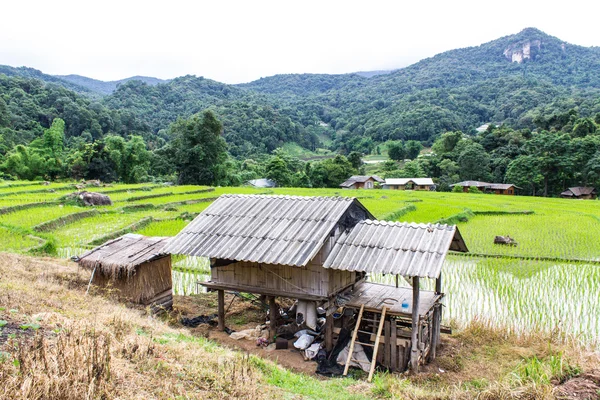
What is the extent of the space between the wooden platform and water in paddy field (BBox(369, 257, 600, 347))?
1.66 m

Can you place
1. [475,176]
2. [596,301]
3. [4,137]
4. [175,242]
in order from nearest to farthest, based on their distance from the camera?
1. [175,242]
2. [596,301]
3. [4,137]
4. [475,176]

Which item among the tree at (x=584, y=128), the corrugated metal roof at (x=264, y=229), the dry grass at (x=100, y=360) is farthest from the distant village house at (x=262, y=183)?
the dry grass at (x=100, y=360)

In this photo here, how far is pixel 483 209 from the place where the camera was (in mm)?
25953

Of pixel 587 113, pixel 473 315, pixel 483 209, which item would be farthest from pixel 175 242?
pixel 587 113

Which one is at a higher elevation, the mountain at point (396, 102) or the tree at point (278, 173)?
the mountain at point (396, 102)

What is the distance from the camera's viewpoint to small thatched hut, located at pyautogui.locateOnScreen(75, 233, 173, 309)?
9586 mm

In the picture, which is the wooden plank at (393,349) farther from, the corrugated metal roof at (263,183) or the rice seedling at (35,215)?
the corrugated metal roof at (263,183)

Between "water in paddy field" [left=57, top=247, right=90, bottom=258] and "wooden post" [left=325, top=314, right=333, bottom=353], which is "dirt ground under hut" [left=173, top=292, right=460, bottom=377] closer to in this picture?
"wooden post" [left=325, top=314, right=333, bottom=353]

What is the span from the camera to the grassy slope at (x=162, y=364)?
4.04m

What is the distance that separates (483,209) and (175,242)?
21.9 m

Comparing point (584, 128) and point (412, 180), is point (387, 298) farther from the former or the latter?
point (584, 128)

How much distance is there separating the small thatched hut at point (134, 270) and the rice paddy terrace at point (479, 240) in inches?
72.3

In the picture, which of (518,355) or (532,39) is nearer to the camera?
(518,355)

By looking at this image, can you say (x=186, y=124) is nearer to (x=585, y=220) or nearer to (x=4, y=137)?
(x=4, y=137)
